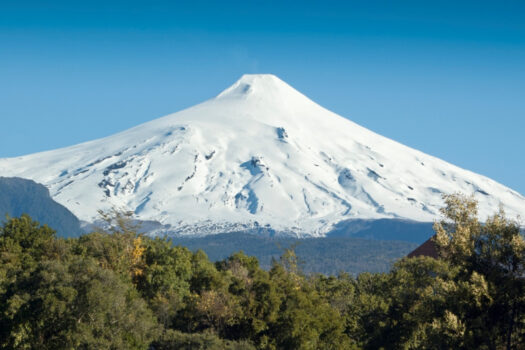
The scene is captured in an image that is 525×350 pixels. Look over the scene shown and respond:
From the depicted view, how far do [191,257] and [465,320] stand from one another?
31875 millimetres

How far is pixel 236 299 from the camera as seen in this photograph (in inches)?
1916

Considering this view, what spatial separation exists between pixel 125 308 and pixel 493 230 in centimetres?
1947

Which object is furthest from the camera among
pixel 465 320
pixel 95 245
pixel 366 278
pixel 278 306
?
pixel 366 278

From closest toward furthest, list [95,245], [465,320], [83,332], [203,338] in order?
[465,320]
[83,332]
[203,338]
[95,245]

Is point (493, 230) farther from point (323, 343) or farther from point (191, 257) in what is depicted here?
point (191, 257)

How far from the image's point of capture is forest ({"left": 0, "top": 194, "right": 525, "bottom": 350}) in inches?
1248

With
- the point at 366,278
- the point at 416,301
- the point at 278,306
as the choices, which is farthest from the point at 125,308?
the point at 366,278

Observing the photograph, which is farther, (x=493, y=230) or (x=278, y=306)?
(x=278, y=306)

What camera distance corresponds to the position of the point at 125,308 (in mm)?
44000

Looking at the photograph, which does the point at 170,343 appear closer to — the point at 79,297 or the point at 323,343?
the point at 79,297

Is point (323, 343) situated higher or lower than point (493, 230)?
lower

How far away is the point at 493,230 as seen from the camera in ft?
106

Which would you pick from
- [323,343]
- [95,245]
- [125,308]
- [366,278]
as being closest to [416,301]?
[323,343]

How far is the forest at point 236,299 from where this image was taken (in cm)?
3169
